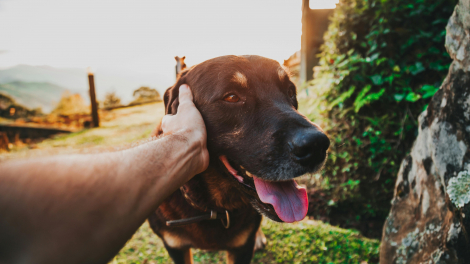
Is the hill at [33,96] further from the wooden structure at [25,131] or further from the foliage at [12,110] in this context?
the wooden structure at [25,131]

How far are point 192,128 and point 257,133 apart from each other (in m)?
0.50

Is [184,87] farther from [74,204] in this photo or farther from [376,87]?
[376,87]

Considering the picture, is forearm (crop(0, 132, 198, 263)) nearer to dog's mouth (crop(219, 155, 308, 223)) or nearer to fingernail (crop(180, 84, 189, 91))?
dog's mouth (crop(219, 155, 308, 223))

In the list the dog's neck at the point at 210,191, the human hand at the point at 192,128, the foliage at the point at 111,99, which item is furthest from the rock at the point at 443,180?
the foliage at the point at 111,99

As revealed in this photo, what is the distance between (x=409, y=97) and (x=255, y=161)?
2.37 m

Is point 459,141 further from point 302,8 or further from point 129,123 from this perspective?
point 129,123

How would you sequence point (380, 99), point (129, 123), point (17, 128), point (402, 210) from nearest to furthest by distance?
point (402, 210) < point (380, 99) < point (17, 128) < point (129, 123)

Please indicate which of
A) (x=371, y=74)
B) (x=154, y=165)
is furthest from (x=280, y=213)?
(x=371, y=74)

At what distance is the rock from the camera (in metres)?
1.71

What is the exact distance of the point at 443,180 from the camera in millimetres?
1870

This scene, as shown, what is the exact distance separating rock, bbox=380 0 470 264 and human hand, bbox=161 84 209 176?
5.61ft

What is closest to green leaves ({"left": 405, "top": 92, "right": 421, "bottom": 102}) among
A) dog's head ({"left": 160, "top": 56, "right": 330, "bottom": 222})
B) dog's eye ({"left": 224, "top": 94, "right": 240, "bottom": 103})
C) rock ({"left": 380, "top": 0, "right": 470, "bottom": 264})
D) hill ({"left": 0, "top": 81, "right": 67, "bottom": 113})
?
rock ({"left": 380, "top": 0, "right": 470, "bottom": 264})

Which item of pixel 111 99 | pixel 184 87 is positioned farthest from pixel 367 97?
pixel 111 99

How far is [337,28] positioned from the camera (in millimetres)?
3887
